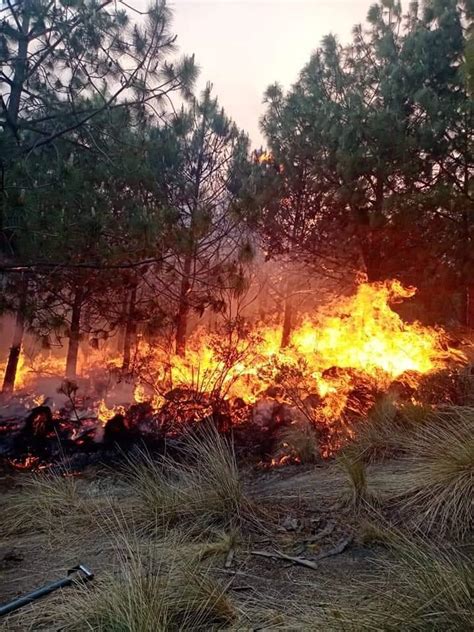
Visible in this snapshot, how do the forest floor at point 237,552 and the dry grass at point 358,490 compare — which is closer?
the forest floor at point 237,552

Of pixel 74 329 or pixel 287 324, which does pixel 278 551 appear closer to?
pixel 74 329

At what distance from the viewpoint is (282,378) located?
23.8ft

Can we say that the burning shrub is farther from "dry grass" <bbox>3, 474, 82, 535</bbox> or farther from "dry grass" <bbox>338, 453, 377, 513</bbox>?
"dry grass" <bbox>3, 474, 82, 535</bbox>

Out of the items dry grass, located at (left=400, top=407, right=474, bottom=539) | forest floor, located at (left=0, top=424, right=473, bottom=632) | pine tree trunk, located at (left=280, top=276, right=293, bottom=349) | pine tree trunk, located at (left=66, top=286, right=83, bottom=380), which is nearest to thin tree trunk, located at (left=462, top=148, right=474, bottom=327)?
pine tree trunk, located at (left=280, top=276, right=293, bottom=349)

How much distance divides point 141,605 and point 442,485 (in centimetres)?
227

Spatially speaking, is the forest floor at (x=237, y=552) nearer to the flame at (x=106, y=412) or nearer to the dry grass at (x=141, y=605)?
the dry grass at (x=141, y=605)

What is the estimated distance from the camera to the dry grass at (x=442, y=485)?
337cm

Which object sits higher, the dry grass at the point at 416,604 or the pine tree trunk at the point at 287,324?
the pine tree trunk at the point at 287,324

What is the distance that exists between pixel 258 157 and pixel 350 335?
6101mm

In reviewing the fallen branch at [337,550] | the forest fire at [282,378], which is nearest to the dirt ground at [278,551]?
the fallen branch at [337,550]

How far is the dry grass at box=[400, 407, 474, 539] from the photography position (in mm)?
3367

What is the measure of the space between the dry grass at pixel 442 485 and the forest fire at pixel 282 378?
57.8 inches

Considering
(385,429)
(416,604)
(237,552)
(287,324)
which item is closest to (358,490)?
(237,552)

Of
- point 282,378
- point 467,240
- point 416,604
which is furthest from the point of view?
point 467,240
